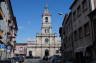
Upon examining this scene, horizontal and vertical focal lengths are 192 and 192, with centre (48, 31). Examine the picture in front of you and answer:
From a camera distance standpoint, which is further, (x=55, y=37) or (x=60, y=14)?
(x=55, y=37)

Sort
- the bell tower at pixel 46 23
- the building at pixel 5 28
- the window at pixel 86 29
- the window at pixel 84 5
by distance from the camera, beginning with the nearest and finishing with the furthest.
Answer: the window at pixel 86 29
the window at pixel 84 5
the building at pixel 5 28
the bell tower at pixel 46 23

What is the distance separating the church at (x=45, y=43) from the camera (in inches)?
3718

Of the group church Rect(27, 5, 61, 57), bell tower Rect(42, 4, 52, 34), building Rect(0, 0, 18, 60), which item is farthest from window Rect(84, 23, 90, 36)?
bell tower Rect(42, 4, 52, 34)

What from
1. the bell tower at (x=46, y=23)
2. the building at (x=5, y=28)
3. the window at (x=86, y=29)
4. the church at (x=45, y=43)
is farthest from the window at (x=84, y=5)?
the bell tower at (x=46, y=23)

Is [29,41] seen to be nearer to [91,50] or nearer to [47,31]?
[47,31]

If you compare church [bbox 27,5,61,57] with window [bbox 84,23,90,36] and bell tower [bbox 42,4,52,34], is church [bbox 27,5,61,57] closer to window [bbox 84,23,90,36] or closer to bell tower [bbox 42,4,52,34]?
bell tower [bbox 42,4,52,34]

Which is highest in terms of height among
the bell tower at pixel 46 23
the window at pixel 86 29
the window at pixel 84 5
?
the bell tower at pixel 46 23

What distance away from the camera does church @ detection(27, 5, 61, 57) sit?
94.4 m

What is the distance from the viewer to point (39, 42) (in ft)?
316

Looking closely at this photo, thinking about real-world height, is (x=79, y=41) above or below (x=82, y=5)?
below

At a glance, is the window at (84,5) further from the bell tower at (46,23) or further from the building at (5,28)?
the bell tower at (46,23)

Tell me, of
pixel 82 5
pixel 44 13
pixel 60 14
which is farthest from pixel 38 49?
pixel 82 5

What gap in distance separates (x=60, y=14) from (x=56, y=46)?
66354 mm

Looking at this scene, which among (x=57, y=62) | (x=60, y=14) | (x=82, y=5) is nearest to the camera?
(x=57, y=62)
